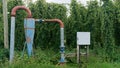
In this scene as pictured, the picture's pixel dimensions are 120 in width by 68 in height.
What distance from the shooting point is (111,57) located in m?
12.7

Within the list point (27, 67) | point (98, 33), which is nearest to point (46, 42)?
point (98, 33)

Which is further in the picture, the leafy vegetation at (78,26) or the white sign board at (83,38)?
the leafy vegetation at (78,26)

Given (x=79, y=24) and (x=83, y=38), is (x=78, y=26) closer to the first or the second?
(x=79, y=24)

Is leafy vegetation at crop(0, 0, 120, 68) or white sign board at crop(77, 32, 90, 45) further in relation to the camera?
leafy vegetation at crop(0, 0, 120, 68)

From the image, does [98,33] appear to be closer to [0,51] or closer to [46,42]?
[46,42]

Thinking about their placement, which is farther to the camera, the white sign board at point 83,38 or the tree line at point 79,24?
the tree line at point 79,24

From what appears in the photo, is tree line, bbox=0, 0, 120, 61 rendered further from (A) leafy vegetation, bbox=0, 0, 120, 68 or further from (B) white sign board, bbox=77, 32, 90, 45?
(B) white sign board, bbox=77, 32, 90, 45

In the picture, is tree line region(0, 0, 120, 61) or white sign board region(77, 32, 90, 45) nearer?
white sign board region(77, 32, 90, 45)

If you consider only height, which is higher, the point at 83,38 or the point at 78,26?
the point at 78,26

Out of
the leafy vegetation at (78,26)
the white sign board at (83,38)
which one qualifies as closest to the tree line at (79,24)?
the leafy vegetation at (78,26)

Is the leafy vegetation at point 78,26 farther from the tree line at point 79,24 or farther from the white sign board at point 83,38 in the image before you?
the white sign board at point 83,38

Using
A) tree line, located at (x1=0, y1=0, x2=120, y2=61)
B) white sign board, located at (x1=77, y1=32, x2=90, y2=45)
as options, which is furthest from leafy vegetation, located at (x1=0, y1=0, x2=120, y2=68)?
white sign board, located at (x1=77, y1=32, x2=90, y2=45)

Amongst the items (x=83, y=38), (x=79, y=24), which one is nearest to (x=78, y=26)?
(x=79, y=24)

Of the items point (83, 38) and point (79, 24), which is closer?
point (83, 38)
